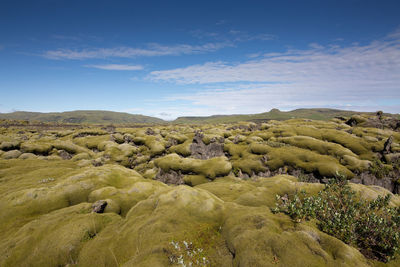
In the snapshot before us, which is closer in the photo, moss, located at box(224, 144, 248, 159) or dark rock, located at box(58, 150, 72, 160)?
moss, located at box(224, 144, 248, 159)

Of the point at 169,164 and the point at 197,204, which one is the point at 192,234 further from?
the point at 169,164

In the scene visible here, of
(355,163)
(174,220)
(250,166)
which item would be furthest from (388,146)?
(174,220)

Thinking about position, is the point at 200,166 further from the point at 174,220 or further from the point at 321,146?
the point at 321,146

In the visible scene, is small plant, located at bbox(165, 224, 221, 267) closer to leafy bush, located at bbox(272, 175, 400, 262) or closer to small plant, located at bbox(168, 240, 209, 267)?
small plant, located at bbox(168, 240, 209, 267)

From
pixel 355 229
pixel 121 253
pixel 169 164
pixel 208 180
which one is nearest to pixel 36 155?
pixel 169 164

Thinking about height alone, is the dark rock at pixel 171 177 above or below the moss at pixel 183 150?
below

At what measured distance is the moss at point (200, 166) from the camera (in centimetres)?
4897

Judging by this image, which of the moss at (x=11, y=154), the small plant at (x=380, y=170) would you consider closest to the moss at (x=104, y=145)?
the moss at (x=11, y=154)

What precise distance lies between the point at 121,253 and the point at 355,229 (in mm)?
16753

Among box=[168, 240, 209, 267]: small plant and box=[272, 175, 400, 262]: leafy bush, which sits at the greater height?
box=[272, 175, 400, 262]: leafy bush

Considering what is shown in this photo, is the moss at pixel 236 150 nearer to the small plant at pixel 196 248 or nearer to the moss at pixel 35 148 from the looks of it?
the small plant at pixel 196 248

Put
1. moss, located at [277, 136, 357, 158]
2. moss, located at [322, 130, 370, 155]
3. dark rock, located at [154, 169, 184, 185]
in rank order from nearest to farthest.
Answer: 1. moss, located at [277, 136, 357, 158]
2. dark rock, located at [154, 169, 184, 185]
3. moss, located at [322, 130, 370, 155]

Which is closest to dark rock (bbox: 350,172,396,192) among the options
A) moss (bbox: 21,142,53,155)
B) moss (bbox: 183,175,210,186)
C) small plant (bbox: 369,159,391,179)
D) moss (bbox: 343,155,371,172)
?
small plant (bbox: 369,159,391,179)

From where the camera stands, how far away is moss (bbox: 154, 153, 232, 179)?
48969 millimetres
